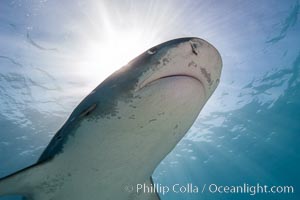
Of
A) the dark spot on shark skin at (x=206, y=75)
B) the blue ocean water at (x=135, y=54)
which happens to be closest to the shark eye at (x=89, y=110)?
the dark spot on shark skin at (x=206, y=75)

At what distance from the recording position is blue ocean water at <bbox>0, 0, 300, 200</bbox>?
12398mm

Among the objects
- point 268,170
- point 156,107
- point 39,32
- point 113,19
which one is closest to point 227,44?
point 113,19

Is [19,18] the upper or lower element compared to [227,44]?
upper

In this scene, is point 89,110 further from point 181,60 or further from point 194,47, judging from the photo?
point 194,47

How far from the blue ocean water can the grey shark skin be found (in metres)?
9.64

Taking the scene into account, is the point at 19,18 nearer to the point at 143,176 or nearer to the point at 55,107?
the point at 55,107

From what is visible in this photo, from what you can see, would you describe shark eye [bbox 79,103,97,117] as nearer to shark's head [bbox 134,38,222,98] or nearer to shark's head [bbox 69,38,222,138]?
shark's head [bbox 69,38,222,138]

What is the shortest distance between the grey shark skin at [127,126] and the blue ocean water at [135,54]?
9.64 metres

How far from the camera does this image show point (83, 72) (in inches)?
615

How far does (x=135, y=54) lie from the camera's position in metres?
13.9

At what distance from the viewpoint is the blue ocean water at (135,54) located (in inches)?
488

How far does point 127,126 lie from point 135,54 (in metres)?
11.2

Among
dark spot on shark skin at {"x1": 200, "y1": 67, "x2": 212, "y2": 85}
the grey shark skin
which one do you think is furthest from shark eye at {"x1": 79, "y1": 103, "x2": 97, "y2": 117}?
dark spot on shark skin at {"x1": 200, "y1": 67, "x2": 212, "y2": 85}

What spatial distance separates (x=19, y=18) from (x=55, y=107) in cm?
849
